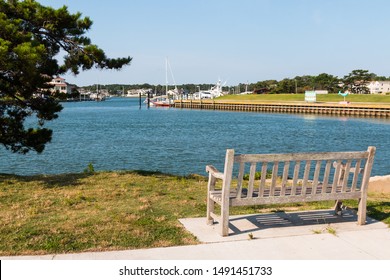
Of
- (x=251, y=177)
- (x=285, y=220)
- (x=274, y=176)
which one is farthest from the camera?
(x=285, y=220)

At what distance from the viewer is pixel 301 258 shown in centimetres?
447

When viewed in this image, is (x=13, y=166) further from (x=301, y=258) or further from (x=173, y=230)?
(x=301, y=258)

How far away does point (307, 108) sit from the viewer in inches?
3287

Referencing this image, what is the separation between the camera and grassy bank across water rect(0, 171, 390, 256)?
4.88 metres

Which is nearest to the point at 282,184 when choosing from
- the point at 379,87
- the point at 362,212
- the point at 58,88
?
the point at 362,212

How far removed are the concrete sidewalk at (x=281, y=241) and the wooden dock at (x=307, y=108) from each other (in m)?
68.7

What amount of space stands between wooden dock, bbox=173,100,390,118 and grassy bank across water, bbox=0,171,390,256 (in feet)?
221

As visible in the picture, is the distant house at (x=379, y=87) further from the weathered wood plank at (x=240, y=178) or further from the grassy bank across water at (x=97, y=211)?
the weathered wood plank at (x=240, y=178)

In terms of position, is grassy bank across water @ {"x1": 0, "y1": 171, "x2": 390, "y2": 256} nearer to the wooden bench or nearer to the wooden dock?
Result: the wooden bench

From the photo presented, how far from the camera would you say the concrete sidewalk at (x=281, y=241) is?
14.8 ft

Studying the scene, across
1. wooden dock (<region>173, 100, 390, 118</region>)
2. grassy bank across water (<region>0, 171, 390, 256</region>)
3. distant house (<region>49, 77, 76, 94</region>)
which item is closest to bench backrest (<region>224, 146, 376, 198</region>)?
grassy bank across water (<region>0, 171, 390, 256</region>)

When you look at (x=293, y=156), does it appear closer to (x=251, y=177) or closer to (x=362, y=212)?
(x=251, y=177)

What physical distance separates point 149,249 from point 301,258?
5.46ft

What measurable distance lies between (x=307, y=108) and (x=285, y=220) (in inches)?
3177
